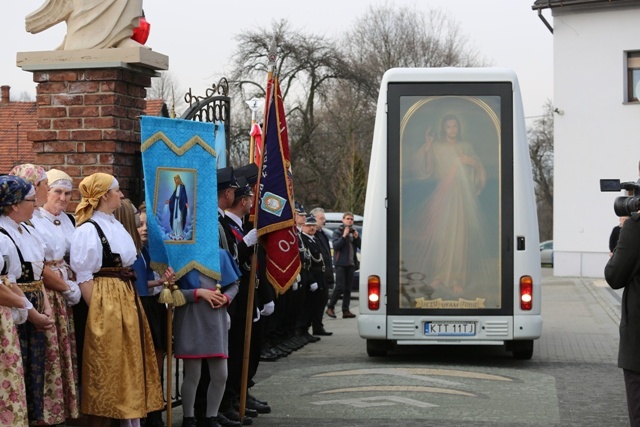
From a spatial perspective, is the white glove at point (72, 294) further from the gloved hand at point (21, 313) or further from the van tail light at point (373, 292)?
the van tail light at point (373, 292)

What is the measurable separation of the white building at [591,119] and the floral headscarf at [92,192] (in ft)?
94.4

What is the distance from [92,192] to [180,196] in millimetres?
783

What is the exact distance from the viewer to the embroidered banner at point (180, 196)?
7711mm

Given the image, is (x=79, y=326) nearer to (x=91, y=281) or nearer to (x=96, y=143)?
(x=91, y=281)

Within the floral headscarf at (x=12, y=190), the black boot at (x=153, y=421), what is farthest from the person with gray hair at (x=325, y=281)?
the floral headscarf at (x=12, y=190)

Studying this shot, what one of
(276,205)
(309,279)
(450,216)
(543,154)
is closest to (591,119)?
(309,279)

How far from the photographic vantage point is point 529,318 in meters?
12.1

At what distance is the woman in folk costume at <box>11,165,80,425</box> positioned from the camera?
22.2ft

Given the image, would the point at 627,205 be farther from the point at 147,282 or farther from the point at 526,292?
the point at 526,292

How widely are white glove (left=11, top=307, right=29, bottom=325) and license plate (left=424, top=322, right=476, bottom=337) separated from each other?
21.6 ft

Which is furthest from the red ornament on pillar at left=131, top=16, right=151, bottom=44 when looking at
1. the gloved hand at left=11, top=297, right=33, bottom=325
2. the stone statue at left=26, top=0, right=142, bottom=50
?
the gloved hand at left=11, top=297, right=33, bottom=325

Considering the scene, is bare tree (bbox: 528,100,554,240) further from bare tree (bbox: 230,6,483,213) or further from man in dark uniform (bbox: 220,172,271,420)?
man in dark uniform (bbox: 220,172,271,420)

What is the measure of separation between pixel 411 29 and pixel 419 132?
157ft

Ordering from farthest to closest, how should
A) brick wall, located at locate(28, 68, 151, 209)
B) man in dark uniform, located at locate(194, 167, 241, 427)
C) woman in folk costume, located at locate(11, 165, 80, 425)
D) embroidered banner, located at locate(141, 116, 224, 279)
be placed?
brick wall, located at locate(28, 68, 151, 209), man in dark uniform, located at locate(194, 167, 241, 427), embroidered banner, located at locate(141, 116, 224, 279), woman in folk costume, located at locate(11, 165, 80, 425)
